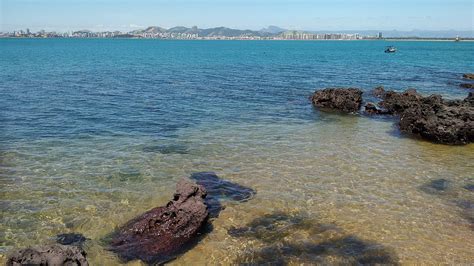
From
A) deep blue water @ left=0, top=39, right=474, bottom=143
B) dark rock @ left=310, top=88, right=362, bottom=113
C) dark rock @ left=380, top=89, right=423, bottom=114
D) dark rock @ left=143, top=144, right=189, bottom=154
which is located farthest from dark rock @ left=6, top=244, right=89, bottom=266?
dark rock @ left=380, top=89, right=423, bottom=114

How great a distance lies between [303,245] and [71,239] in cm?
782

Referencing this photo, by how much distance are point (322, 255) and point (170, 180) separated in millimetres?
8751

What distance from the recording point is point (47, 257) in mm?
9086

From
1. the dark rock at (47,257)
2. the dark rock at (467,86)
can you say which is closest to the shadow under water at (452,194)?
the dark rock at (47,257)

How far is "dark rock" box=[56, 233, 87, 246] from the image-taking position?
13.3m

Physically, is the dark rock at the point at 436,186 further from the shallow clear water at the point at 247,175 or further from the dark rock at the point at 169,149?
the dark rock at the point at 169,149

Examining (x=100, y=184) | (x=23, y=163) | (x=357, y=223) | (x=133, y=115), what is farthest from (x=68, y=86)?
(x=357, y=223)

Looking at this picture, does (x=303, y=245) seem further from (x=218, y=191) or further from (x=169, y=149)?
(x=169, y=149)

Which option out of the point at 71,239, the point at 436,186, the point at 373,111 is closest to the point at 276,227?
the point at 71,239

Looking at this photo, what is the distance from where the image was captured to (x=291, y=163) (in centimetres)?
2155

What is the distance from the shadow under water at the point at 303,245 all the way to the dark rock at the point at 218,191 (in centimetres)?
196

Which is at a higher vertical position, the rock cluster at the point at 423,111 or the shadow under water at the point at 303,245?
the rock cluster at the point at 423,111

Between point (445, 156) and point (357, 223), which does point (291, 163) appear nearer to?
point (357, 223)

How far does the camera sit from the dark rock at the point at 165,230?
41.5ft
